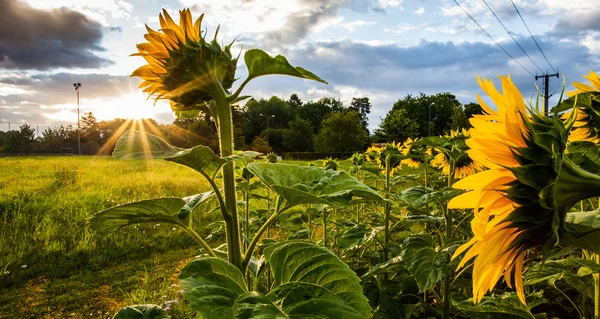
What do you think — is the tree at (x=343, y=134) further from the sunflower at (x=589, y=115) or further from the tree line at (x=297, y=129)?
the sunflower at (x=589, y=115)

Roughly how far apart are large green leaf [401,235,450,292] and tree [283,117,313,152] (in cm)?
3158

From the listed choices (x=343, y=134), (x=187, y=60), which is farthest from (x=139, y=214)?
(x=343, y=134)

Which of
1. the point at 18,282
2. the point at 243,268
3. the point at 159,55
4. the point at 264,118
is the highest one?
the point at 264,118

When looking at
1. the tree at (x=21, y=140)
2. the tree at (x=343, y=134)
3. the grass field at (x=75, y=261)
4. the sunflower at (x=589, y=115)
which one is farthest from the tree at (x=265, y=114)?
the sunflower at (x=589, y=115)

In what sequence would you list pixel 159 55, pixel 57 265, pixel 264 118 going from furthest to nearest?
pixel 264 118, pixel 57 265, pixel 159 55

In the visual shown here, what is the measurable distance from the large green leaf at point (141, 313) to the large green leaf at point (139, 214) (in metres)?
0.15

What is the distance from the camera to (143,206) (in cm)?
71

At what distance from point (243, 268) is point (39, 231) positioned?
11.5ft

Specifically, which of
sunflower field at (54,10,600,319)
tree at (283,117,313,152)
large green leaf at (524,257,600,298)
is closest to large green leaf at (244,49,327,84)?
sunflower field at (54,10,600,319)

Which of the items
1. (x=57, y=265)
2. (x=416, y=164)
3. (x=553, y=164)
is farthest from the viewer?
(x=416, y=164)

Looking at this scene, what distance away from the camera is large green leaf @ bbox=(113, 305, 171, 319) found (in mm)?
726

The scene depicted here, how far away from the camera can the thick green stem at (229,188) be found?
0.77 metres

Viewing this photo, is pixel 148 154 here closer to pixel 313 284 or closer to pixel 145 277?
pixel 313 284

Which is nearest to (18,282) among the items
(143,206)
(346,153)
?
(143,206)
